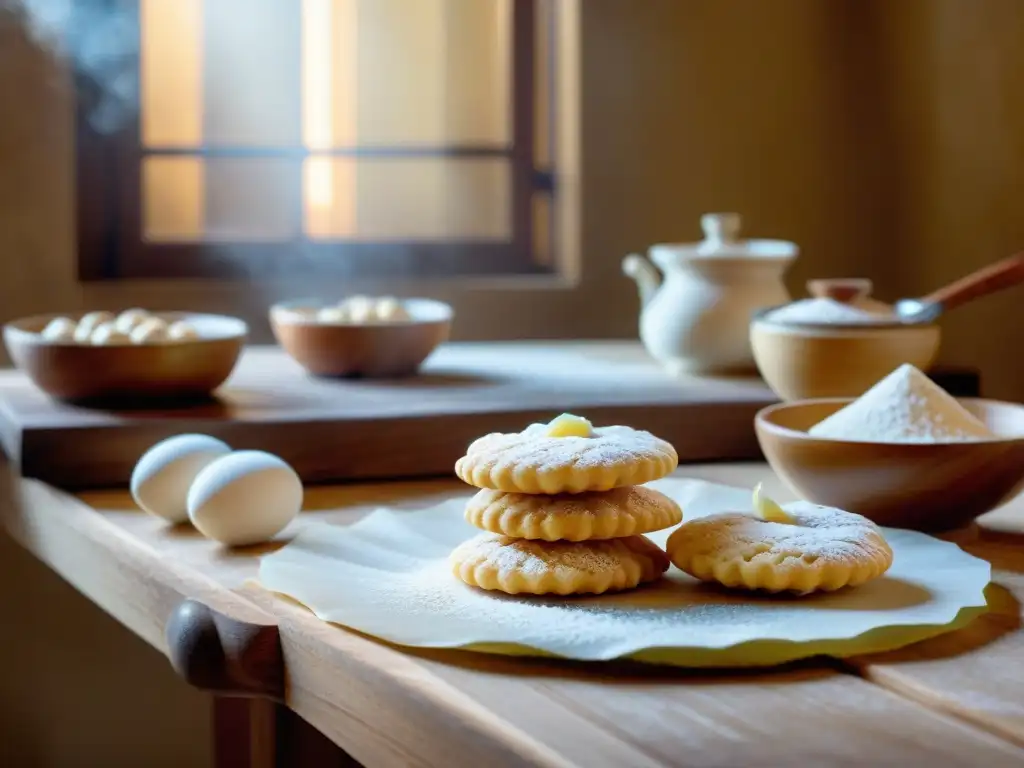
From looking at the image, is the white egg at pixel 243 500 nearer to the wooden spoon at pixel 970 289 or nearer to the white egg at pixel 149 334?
the white egg at pixel 149 334

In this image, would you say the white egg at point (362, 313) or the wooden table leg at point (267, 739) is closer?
the wooden table leg at point (267, 739)

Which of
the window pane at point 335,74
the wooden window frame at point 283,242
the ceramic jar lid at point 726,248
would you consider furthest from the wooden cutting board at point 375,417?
the window pane at point 335,74

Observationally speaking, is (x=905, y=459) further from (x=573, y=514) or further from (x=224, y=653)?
(x=224, y=653)

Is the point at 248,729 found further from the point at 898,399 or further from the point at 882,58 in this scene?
the point at 882,58

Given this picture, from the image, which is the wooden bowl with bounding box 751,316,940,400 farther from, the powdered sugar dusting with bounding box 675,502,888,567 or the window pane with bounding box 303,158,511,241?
the window pane with bounding box 303,158,511,241

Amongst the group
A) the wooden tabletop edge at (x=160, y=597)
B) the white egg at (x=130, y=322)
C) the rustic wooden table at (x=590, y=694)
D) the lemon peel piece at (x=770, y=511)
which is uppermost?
the white egg at (x=130, y=322)

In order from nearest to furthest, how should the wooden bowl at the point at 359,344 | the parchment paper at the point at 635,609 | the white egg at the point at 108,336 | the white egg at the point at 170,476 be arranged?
the parchment paper at the point at 635,609
the white egg at the point at 170,476
the white egg at the point at 108,336
the wooden bowl at the point at 359,344

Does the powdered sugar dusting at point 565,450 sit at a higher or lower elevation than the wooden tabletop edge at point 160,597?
higher

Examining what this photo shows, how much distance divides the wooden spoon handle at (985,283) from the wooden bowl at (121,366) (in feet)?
2.43

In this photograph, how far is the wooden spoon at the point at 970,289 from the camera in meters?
1.36

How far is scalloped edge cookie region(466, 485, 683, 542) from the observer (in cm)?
81

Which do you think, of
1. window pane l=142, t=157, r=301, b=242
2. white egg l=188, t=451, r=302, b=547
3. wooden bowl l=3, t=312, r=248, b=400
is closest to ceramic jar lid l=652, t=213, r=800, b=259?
wooden bowl l=3, t=312, r=248, b=400

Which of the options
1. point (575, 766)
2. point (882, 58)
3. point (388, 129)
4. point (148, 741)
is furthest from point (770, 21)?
point (575, 766)

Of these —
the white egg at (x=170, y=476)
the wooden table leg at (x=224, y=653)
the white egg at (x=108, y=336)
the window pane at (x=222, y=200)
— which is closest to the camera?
the wooden table leg at (x=224, y=653)
